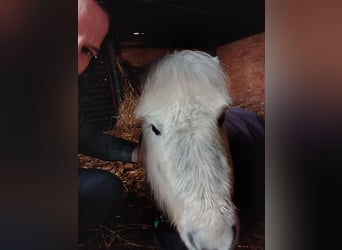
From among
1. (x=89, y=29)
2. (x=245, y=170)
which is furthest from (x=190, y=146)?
(x=89, y=29)

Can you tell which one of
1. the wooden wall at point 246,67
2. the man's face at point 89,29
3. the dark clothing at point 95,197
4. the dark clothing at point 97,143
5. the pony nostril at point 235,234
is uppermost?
the man's face at point 89,29

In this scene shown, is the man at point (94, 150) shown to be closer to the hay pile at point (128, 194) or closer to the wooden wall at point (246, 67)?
the hay pile at point (128, 194)

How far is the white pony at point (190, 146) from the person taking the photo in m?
1.29

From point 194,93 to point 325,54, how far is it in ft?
1.63

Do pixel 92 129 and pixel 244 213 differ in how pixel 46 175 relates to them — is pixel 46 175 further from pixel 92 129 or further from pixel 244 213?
pixel 244 213

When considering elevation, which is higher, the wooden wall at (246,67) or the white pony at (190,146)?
the wooden wall at (246,67)

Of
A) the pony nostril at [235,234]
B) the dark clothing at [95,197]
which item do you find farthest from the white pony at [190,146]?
the dark clothing at [95,197]

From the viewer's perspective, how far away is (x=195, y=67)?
1.34 meters

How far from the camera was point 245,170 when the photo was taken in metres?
1.38

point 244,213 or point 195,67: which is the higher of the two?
point 195,67

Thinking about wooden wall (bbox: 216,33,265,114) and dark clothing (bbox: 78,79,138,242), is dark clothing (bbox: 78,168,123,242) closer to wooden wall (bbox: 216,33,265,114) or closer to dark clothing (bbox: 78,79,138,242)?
dark clothing (bbox: 78,79,138,242)

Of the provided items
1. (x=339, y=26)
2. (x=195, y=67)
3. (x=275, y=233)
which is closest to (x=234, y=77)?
(x=195, y=67)

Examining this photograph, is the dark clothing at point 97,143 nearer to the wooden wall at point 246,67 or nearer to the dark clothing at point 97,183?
the dark clothing at point 97,183

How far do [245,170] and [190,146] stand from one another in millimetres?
235
